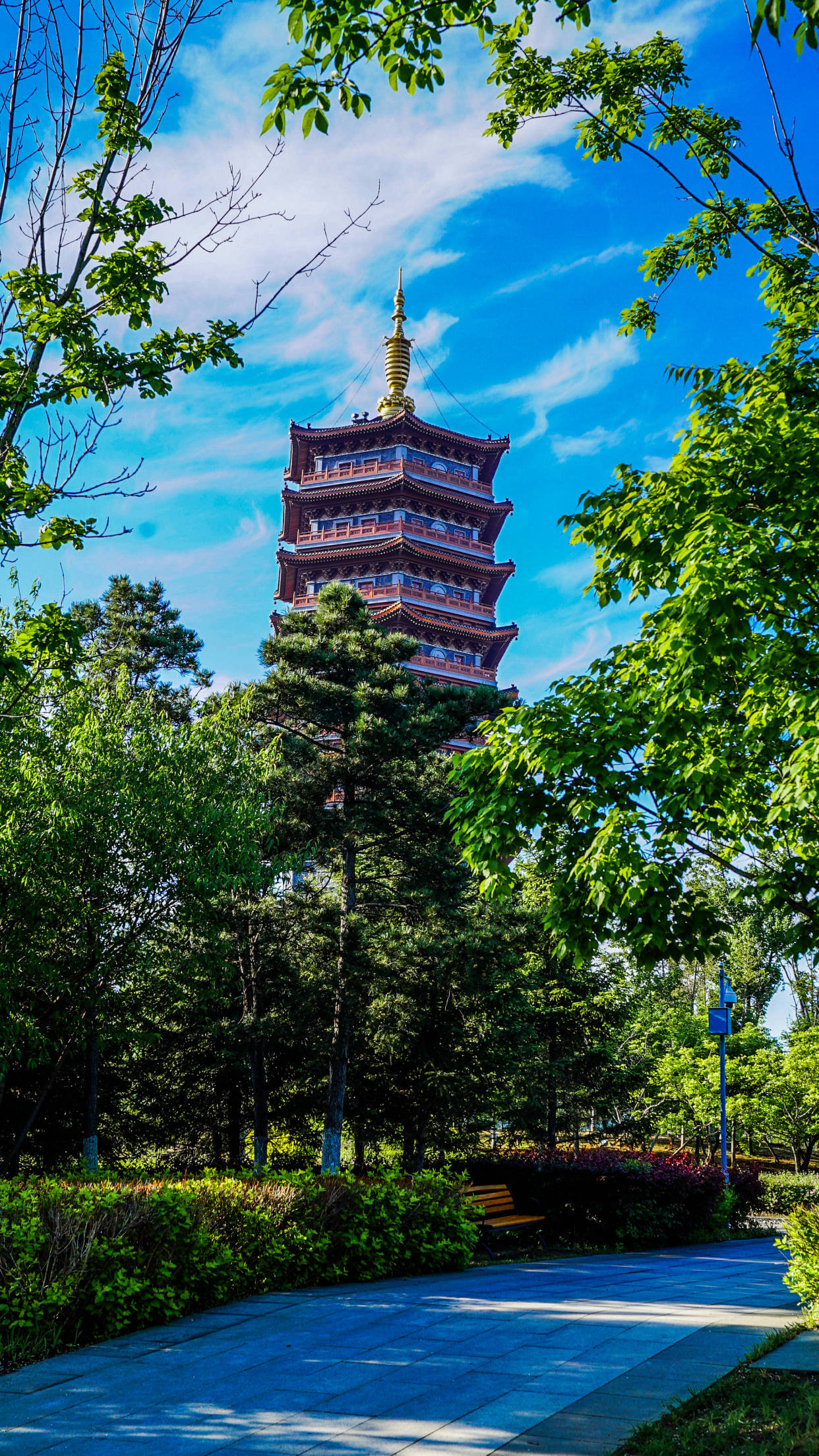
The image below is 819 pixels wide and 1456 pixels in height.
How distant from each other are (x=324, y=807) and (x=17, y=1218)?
13.6m

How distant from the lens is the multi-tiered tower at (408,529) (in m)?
51.7

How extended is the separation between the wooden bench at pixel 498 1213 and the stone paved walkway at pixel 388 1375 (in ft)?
15.1

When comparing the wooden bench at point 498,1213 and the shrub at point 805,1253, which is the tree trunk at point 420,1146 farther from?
the shrub at point 805,1253

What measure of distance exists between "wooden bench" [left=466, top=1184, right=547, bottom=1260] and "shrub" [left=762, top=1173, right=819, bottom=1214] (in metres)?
15.9

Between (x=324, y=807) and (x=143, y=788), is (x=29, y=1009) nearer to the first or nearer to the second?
(x=143, y=788)

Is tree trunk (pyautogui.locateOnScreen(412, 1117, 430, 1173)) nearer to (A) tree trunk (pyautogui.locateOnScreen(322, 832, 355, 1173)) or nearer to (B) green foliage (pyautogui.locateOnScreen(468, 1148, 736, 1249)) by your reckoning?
(A) tree trunk (pyautogui.locateOnScreen(322, 832, 355, 1173))

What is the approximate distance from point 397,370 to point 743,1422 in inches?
2334

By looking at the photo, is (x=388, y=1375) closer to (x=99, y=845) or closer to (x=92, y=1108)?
(x=99, y=845)

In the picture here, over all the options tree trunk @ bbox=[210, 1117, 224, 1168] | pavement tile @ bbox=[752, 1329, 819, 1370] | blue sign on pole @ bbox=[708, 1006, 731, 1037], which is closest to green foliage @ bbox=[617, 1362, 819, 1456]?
pavement tile @ bbox=[752, 1329, 819, 1370]

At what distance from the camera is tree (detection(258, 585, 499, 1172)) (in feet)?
63.1

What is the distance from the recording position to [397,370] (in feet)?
193

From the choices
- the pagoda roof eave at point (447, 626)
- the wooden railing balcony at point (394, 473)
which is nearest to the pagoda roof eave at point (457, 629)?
the pagoda roof eave at point (447, 626)

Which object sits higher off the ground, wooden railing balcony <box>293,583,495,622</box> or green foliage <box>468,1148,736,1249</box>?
wooden railing balcony <box>293,583,495,622</box>

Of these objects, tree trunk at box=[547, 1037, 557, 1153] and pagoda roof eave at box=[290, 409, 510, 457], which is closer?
tree trunk at box=[547, 1037, 557, 1153]
